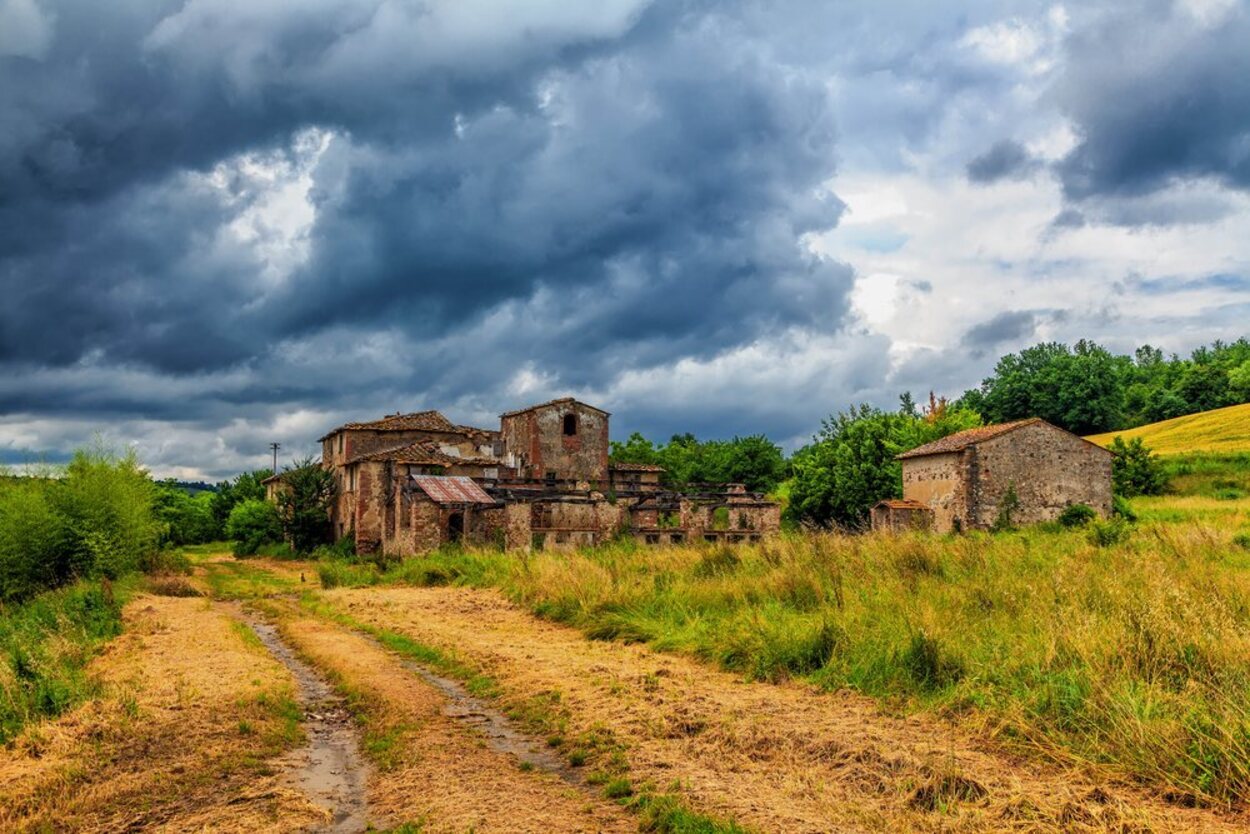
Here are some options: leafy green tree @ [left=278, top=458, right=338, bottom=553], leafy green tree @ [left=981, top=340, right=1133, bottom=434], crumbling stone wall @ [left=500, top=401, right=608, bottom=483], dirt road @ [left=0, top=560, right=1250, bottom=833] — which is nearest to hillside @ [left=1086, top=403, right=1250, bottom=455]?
leafy green tree @ [left=981, top=340, right=1133, bottom=434]

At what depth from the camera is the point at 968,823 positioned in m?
5.59

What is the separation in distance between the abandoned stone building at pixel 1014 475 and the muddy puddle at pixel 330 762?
28006mm

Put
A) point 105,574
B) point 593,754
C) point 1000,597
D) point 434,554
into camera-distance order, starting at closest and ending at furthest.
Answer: point 593,754 < point 1000,597 < point 105,574 < point 434,554

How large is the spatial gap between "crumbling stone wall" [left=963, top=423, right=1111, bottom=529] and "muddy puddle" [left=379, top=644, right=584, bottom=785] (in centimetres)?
2843

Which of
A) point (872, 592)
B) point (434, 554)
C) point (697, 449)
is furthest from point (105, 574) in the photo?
point (697, 449)

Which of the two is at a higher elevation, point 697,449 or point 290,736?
point 697,449

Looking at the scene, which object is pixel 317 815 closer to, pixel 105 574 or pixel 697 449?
pixel 105 574

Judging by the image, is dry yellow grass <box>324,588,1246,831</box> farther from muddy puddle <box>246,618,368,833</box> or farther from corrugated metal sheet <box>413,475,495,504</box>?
corrugated metal sheet <box>413,475,495,504</box>

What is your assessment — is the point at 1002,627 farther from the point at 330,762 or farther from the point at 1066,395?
the point at 1066,395

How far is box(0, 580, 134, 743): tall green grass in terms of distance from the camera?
384 inches

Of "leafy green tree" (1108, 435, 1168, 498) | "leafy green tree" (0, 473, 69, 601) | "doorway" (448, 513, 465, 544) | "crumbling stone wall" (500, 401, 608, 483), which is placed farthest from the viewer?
"crumbling stone wall" (500, 401, 608, 483)

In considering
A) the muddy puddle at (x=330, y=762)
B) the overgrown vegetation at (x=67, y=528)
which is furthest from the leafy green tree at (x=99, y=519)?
the muddy puddle at (x=330, y=762)

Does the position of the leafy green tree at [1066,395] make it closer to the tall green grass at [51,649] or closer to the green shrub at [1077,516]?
the green shrub at [1077,516]

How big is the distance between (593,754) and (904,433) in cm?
3887
